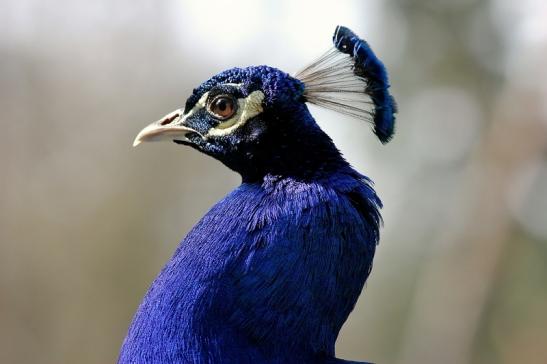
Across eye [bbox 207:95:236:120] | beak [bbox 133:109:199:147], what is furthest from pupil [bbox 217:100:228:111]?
beak [bbox 133:109:199:147]

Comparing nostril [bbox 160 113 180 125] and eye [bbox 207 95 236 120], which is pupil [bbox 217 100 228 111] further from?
nostril [bbox 160 113 180 125]

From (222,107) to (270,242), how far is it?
588 mm

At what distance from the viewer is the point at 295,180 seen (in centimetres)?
213

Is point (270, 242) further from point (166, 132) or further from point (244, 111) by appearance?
point (166, 132)

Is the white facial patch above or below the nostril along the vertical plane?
above

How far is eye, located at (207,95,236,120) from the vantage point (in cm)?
231

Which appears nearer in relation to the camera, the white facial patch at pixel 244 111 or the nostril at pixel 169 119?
the white facial patch at pixel 244 111

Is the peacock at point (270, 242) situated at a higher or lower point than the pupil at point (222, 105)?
lower

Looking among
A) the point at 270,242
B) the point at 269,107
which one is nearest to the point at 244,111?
the point at 269,107

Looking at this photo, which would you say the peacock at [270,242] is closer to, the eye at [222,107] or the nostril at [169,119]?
the eye at [222,107]

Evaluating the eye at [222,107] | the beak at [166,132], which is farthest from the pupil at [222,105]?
the beak at [166,132]

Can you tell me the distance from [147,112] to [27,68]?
9.82 ft

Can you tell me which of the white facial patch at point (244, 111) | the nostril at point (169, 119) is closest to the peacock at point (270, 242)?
the white facial patch at point (244, 111)

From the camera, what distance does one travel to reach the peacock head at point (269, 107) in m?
2.24
